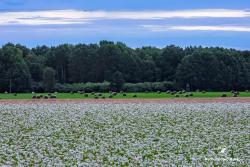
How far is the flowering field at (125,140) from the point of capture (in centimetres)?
1742

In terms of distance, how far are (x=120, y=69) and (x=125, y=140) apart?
297 feet

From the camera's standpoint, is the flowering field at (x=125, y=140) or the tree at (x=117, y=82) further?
the tree at (x=117, y=82)

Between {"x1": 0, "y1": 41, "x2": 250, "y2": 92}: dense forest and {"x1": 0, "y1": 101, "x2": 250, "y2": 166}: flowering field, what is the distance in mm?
62771

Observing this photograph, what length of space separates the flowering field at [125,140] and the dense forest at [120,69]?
206ft

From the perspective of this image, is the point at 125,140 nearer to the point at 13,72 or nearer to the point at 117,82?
the point at 117,82

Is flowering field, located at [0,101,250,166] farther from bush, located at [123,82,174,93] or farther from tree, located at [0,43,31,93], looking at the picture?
tree, located at [0,43,31,93]

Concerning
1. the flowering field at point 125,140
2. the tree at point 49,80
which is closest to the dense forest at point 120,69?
the tree at point 49,80

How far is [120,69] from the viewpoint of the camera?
113 meters

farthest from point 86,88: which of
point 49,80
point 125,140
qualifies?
point 125,140

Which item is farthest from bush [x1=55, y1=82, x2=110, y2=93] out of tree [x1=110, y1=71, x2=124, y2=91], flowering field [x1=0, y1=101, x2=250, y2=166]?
flowering field [x1=0, y1=101, x2=250, y2=166]

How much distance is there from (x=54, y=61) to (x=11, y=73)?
2223 centimetres

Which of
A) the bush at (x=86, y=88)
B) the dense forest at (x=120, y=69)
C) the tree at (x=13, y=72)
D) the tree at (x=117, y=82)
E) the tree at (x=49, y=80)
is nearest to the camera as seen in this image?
the bush at (x=86, y=88)

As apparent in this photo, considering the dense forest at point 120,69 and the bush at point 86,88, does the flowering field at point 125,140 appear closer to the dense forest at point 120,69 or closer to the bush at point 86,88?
→ the bush at point 86,88

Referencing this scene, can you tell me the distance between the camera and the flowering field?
57.2 ft
